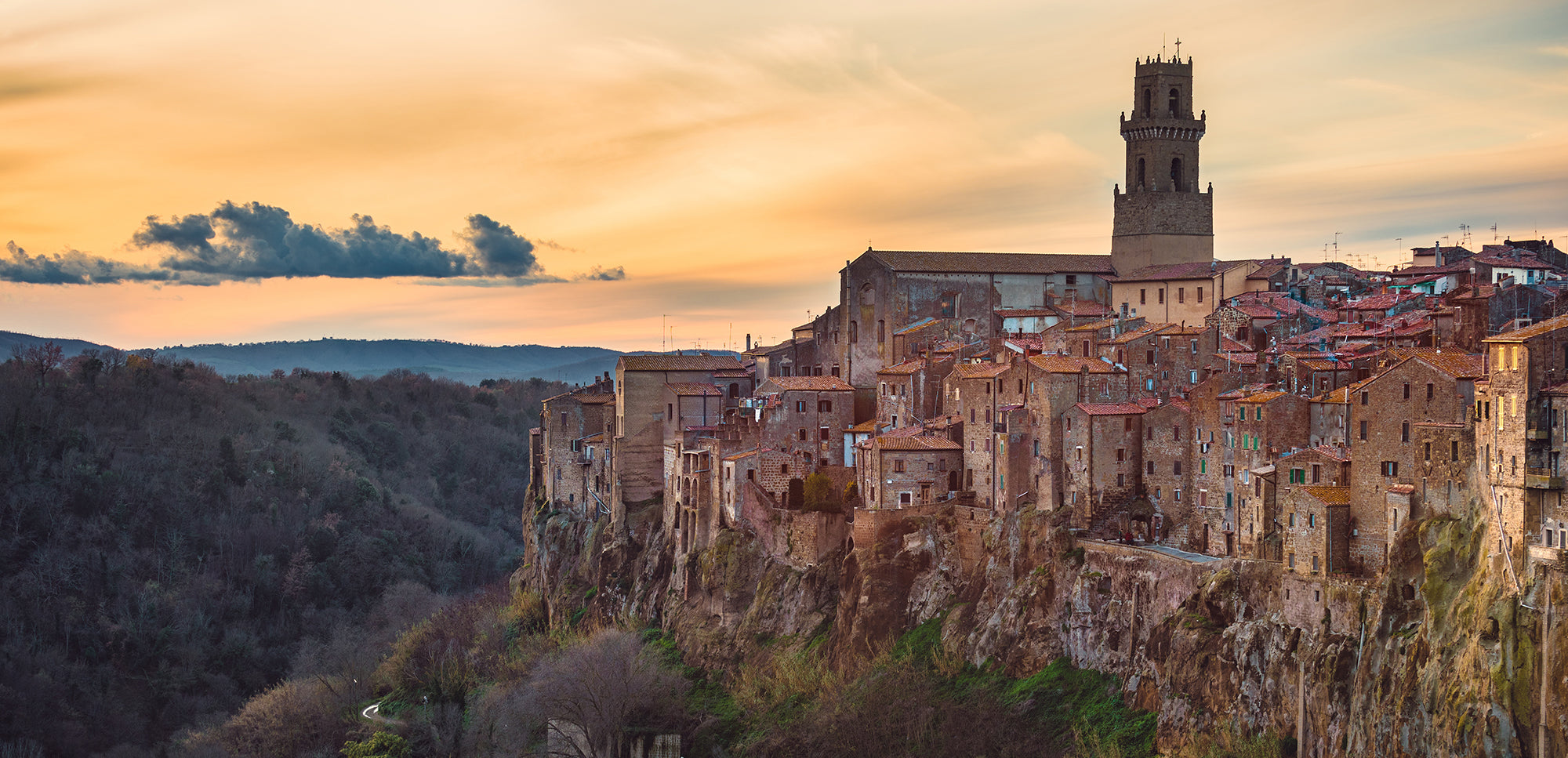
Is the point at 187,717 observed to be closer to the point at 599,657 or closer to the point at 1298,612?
the point at 599,657

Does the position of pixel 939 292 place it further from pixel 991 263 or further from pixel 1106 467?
pixel 1106 467

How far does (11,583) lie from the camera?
314ft

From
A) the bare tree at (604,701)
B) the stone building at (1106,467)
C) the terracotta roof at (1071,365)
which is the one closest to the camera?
the stone building at (1106,467)

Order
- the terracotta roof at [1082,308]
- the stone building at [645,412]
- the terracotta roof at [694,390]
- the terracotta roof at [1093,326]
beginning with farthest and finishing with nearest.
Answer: the stone building at [645,412]
the terracotta roof at [694,390]
the terracotta roof at [1082,308]
the terracotta roof at [1093,326]

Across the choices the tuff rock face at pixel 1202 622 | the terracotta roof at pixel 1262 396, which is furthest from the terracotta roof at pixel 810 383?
the terracotta roof at pixel 1262 396

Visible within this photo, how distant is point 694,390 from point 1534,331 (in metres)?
40.2

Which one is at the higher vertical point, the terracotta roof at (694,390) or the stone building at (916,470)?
the terracotta roof at (694,390)

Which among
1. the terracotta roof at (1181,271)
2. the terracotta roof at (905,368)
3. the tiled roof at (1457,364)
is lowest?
the terracotta roof at (905,368)

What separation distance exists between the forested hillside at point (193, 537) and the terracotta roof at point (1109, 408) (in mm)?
53014

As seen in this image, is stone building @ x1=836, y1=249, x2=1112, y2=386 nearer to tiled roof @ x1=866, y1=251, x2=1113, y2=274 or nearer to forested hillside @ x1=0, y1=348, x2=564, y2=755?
tiled roof @ x1=866, y1=251, x2=1113, y2=274

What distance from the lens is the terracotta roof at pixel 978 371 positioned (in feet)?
175

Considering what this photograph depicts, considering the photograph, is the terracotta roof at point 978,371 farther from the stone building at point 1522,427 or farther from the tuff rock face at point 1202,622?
the stone building at point 1522,427

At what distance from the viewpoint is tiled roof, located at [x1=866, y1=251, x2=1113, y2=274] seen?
68.6 metres

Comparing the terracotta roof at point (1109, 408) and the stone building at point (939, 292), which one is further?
the stone building at point (939, 292)
